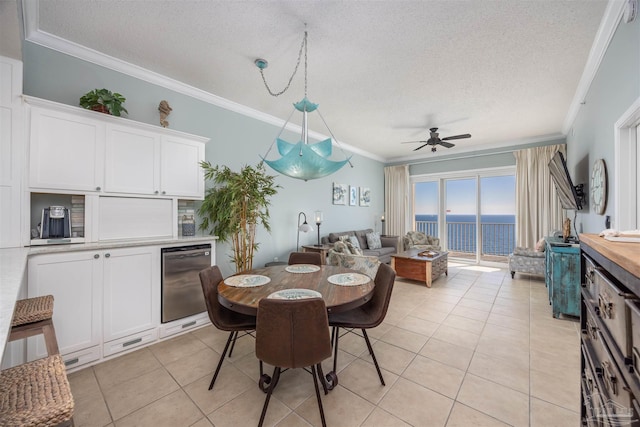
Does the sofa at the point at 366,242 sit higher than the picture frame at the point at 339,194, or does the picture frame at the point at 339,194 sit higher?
the picture frame at the point at 339,194

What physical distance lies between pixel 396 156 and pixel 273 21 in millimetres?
5636

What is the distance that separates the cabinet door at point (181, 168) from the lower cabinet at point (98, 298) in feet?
2.40

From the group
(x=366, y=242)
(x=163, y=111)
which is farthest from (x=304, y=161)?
(x=366, y=242)

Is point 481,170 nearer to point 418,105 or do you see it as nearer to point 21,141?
point 418,105

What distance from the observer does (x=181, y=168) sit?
9.41ft

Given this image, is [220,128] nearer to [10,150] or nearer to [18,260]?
[10,150]

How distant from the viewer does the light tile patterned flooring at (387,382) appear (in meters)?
1.63

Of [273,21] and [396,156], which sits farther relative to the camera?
[396,156]

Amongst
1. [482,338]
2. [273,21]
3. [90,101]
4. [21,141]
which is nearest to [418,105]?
[273,21]

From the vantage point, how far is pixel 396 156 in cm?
718

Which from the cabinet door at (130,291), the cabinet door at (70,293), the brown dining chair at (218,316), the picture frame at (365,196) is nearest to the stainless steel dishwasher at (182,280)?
the cabinet door at (130,291)

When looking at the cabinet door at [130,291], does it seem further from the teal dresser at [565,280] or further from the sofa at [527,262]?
the sofa at [527,262]

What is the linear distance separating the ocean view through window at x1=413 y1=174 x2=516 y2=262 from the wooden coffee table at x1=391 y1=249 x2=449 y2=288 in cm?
199

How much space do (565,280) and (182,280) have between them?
4393 mm
